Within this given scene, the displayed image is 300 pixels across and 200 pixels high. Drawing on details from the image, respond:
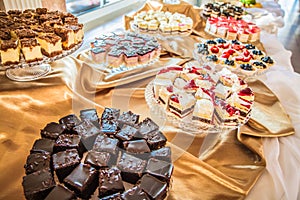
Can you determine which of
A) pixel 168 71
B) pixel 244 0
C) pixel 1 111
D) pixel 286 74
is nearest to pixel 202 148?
pixel 168 71

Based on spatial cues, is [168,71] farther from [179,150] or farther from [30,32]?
[30,32]

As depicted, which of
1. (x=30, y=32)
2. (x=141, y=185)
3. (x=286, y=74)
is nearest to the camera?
(x=141, y=185)

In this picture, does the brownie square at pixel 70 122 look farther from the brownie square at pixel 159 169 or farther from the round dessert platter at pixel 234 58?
the round dessert platter at pixel 234 58

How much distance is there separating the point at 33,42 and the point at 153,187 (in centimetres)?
88

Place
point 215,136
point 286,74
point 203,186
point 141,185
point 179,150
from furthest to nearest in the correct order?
1. point 286,74
2. point 215,136
3. point 179,150
4. point 203,186
5. point 141,185

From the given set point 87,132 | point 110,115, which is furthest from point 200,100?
point 87,132

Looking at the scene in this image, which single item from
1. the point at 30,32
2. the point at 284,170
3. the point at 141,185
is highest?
the point at 30,32

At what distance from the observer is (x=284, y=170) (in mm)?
1069

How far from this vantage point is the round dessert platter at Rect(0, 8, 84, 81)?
118cm

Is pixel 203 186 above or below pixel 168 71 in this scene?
below

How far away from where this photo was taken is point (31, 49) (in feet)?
3.94

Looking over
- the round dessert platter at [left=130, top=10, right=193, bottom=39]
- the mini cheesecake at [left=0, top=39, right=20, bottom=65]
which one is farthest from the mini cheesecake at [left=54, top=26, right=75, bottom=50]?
the round dessert platter at [left=130, top=10, right=193, bottom=39]

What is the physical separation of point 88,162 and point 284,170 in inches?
31.0

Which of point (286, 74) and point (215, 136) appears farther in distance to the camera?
point (286, 74)
